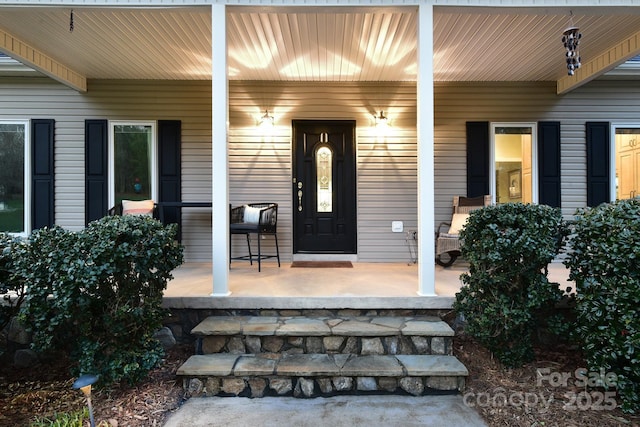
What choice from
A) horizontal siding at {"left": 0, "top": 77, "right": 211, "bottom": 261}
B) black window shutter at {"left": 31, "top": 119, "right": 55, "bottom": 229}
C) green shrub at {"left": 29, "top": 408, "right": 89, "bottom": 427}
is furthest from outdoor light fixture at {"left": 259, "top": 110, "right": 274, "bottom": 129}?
green shrub at {"left": 29, "top": 408, "right": 89, "bottom": 427}

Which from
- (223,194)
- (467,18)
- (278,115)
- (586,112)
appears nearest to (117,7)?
(223,194)

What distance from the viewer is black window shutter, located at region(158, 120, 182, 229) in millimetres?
4770

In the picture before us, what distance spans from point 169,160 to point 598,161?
5855mm

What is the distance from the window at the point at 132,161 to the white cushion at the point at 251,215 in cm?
139

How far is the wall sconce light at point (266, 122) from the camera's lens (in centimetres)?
479

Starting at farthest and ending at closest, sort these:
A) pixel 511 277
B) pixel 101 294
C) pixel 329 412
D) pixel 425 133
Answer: pixel 425 133 → pixel 511 277 → pixel 101 294 → pixel 329 412

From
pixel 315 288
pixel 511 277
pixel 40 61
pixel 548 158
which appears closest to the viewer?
pixel 511 277

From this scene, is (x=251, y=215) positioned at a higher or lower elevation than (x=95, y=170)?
lower

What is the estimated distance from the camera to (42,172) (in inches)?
185

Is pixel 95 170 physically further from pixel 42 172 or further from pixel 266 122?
pixel 266 122

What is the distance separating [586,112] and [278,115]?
4252 millimetres

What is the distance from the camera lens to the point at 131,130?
485 cm

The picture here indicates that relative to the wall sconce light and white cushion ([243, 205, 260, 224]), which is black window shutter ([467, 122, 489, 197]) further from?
white cushion ([243, 205, 260, 224])

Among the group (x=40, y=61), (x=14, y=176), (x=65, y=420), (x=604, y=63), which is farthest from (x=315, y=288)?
(x=14, y=176)
